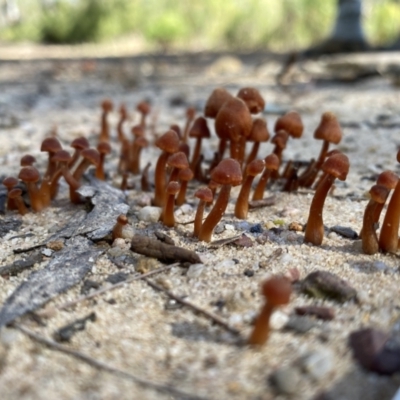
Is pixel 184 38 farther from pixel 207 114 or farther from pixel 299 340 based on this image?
pixel 299 340

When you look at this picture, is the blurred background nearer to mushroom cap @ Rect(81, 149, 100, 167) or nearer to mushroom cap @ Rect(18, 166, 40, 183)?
mushroom cap @ Rect(81, 149, 100, 167)

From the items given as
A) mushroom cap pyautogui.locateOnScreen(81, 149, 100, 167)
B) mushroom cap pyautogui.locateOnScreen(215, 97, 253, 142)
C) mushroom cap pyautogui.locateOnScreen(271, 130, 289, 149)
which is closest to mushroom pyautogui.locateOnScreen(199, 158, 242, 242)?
mushroom cap pyautogui.locateOnScreen(215, 97, 253, 142)

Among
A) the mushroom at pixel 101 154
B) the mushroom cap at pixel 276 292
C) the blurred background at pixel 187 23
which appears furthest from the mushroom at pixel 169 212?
the blurred background at pixel 187 23

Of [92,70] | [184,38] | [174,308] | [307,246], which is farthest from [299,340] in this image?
[184,38]

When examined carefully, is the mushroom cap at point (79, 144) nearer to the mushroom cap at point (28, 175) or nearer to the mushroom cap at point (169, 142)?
the mushroom cap at point (28, 175)

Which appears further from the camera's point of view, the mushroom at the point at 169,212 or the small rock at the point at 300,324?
the mushroom at the point at 169,212

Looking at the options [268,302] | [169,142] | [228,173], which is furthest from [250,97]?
[268,302]
